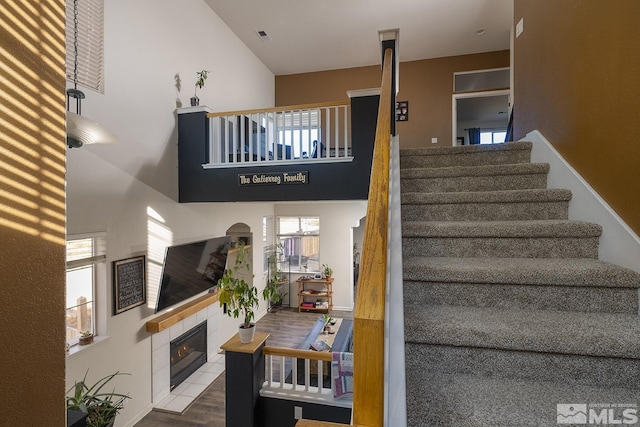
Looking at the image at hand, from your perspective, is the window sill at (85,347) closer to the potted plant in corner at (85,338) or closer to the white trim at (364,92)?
the potted plant in corner at (85,338)

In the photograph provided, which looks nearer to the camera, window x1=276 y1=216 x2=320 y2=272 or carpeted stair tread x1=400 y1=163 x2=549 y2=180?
carpeted stair tread x1=400 y1=163 x2=549 y2=180

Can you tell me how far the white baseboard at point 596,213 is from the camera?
1.40m

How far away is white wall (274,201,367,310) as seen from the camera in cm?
772

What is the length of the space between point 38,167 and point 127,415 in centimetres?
353

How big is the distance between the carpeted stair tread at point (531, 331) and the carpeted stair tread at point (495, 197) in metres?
0.78

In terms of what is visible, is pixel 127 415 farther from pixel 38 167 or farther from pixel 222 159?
pixel 38 167

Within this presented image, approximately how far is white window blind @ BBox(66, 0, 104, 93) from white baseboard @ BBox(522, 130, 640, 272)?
13.0 ft

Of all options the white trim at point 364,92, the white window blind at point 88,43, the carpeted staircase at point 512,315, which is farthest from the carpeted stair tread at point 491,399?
the white window blind at point 88,43

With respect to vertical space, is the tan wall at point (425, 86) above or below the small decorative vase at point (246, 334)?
above

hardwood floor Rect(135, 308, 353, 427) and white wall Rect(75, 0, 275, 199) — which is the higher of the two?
white wall Rect(75, 0, 275, 199)

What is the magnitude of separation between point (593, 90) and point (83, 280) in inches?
170

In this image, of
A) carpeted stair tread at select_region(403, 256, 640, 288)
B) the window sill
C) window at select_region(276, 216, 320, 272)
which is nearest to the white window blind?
the window sill

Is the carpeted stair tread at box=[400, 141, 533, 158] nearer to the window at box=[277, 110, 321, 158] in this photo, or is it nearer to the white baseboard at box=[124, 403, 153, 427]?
the window at box=[277, 110, 321, 158]

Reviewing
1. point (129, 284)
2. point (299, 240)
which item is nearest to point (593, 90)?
point (129, 284)
